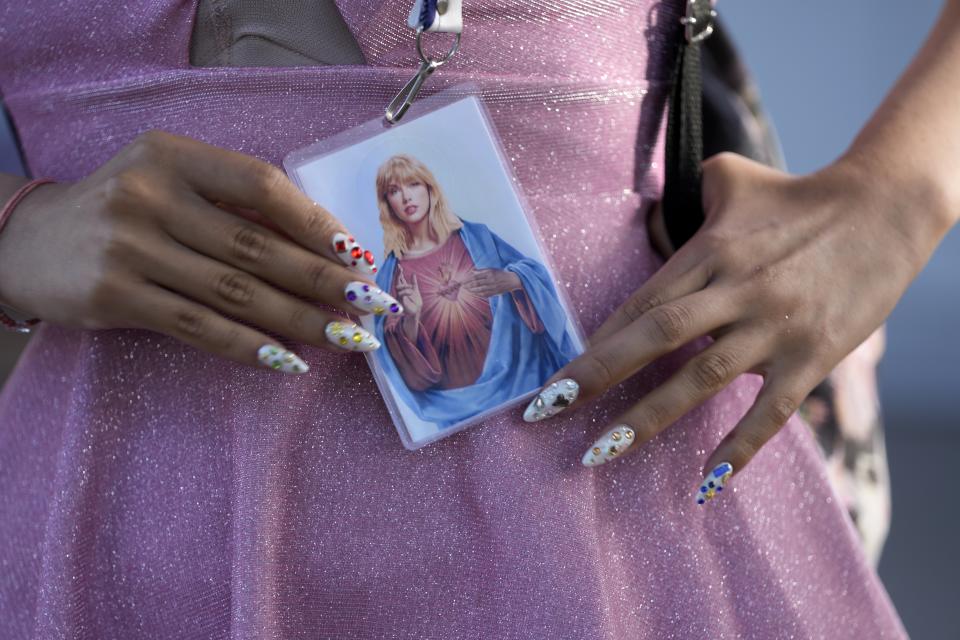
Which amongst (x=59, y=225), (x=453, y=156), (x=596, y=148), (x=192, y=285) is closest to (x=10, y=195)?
(x=59, y=225)

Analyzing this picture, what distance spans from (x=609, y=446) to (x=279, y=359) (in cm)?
23

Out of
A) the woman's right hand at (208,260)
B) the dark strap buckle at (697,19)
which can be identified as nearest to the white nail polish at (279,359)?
the woman's right hand at (208,260)

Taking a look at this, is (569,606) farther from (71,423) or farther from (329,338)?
(71,423)

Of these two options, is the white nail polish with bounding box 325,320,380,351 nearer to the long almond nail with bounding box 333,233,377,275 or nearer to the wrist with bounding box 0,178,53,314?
the long almond nail with bounding box 333,233,377,275

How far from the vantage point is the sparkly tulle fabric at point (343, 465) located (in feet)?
2.03

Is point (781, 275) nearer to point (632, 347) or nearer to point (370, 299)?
point (632, 347)

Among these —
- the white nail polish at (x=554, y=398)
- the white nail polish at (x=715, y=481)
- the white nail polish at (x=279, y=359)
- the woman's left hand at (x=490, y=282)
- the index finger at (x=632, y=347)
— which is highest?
the woman's left hand at (x=490, y=282)

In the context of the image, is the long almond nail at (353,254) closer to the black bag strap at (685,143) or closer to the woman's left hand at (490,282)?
the woman's left hand at (490,282)

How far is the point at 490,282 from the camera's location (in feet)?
2.12

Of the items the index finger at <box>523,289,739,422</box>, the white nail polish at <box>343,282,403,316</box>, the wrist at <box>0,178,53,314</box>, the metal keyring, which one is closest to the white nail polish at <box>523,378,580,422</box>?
the index finger at <box>523,289,739,422</box>

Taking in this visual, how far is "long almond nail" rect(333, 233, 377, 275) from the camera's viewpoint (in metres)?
0.60

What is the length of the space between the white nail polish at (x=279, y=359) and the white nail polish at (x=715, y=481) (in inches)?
11.9

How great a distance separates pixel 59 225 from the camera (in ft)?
2.08

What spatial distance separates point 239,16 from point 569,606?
1.53 feet
